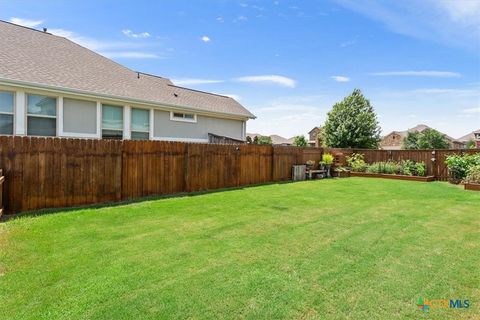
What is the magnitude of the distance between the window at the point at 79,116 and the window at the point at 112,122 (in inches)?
14.3

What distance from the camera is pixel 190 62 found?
54.3ft

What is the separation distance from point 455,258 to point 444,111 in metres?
35.8

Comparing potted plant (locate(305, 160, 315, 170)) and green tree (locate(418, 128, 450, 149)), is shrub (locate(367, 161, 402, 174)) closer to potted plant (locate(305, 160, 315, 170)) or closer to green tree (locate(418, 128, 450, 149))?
potted plant (locate(305, 160, 315, 170))

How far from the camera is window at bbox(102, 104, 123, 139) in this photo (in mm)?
10449

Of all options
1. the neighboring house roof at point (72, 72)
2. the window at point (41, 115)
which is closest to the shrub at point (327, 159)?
the neighboring house roof at point (72, 72)

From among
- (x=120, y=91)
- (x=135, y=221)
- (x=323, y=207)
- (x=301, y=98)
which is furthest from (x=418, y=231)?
(x=301, y=98)

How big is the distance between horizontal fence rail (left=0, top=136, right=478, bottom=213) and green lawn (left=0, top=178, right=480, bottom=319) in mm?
900

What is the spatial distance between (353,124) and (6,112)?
29.3 metres

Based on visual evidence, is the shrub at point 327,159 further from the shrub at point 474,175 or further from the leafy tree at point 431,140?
the leafy tree at point 431,140

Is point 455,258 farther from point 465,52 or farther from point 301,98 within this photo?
point 301,98

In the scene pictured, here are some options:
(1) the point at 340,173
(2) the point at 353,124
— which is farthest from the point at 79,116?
(2) the point at 353,124

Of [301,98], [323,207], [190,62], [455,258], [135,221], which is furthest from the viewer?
[301,98]

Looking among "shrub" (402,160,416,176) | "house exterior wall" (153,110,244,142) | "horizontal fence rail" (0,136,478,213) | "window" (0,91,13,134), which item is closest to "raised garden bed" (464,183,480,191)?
"shrub" (402,160,416,176)

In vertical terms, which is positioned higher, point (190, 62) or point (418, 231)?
point (190, 62)
